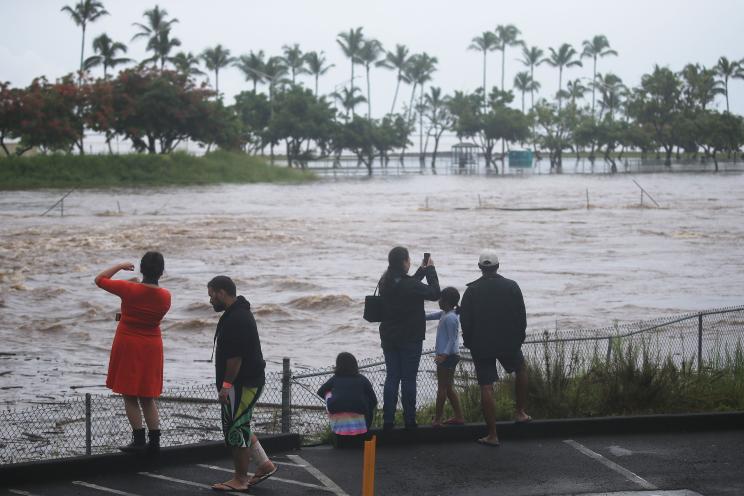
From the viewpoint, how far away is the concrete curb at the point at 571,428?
995 centimetres

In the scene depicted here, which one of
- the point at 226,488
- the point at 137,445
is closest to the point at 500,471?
the point at 226,488

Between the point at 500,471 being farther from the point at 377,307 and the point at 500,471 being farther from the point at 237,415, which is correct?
the point at 237,415

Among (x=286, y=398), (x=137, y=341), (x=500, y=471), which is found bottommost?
(x=500, y=471)

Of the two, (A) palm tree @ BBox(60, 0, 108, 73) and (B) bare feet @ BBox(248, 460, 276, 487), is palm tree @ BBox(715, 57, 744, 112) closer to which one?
(A) palm tree @ BBox(60, 0, 108, 73)

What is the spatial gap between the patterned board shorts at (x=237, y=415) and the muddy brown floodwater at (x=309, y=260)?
719cm

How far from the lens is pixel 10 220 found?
4772 centimetres

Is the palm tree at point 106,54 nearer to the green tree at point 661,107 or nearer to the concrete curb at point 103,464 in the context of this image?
the green tree at point 661,107

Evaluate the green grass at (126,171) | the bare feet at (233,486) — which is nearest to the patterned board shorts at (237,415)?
the bare feet at (233,486)

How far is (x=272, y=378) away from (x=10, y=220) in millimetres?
34523

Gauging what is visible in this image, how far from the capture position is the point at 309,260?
118ft

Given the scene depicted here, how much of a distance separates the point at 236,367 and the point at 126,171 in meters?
73.3

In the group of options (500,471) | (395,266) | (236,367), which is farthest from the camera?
(395,266)

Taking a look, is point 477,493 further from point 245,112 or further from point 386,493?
point 245,112

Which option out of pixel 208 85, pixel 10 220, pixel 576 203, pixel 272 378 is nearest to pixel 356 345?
pixel 272 378
